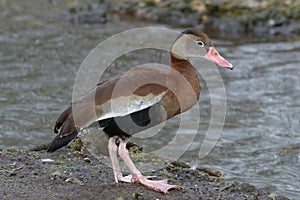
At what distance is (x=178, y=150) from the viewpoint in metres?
8.59

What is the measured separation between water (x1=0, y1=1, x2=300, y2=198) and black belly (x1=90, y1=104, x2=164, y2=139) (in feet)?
8.60

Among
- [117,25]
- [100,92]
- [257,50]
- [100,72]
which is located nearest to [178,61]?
[100,92]

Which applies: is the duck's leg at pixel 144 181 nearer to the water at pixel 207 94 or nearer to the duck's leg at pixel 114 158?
the duck's leg at pixel 114 158

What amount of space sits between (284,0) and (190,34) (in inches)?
341

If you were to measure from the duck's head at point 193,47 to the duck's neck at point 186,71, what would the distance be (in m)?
0.03

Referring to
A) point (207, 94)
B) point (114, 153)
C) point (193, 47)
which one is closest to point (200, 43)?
point (193, 47)

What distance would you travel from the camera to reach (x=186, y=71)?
5500 millimetres

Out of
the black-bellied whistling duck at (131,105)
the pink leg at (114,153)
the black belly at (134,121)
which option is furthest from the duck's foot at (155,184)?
the black belly at (134,121)

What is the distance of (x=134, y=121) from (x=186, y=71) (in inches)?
25.8

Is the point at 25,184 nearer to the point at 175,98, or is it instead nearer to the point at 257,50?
the point at 175,98

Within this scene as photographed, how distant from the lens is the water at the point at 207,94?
27.6 ft

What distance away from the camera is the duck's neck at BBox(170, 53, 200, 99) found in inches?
215

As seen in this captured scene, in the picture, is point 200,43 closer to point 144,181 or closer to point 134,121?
point 134,121

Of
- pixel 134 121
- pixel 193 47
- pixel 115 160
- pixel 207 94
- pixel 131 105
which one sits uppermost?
pixel 193 47
